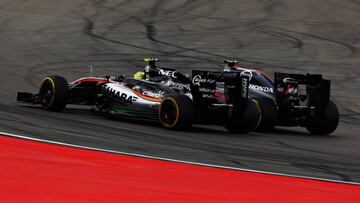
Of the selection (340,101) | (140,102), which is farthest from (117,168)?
(340,101)

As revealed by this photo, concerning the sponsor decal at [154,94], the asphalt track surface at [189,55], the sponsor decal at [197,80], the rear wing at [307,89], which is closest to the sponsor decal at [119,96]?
the sponsor decal at [154,94]

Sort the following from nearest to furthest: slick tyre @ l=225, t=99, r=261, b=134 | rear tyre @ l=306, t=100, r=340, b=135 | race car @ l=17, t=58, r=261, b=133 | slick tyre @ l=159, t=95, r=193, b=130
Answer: slick tyre @ l=159, t=95, r=193, b=130 < race car @ l=17, t=58, r=261, b=133 < slick tyre @ l=225, t=99, r=261, b=134 < rear tyre @ l=306, t=100, r=340, b=135

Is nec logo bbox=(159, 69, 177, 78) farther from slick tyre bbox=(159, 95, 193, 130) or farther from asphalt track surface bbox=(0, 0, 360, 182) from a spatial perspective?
slick tyre bbox=(159, 95, 193, 130)

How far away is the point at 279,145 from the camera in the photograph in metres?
11.6

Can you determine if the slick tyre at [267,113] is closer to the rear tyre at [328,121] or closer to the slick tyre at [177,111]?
the rear tyre at [328,121]

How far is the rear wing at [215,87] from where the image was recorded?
40.2ft

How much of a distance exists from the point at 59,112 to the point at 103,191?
7300mm

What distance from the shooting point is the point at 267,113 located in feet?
41.7

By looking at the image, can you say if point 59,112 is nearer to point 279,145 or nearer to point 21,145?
point 279,145

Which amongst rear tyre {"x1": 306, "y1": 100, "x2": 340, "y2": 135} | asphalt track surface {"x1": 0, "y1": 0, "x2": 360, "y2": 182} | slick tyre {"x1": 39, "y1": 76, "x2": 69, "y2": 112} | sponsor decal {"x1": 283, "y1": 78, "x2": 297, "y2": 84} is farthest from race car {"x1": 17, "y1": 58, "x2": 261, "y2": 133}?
rear tyre {"x1": 306, "y1": 100, "x2": 340, "y2": 135}

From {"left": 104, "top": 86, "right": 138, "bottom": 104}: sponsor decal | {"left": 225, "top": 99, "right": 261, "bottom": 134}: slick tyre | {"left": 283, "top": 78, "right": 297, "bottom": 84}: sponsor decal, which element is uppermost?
{"left": 283, "top": 78, "right": 297, "bottom": 84}: sponsor decal

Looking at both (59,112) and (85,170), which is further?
(59,112)

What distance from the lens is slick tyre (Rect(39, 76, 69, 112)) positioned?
1348cm

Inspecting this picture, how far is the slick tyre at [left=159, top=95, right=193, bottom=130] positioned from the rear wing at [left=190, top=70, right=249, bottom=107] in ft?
0.86
